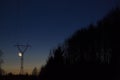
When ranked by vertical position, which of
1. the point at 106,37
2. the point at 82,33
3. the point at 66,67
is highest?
the point at 82,33

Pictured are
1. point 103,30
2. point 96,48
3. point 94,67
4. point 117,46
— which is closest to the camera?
point 94,67

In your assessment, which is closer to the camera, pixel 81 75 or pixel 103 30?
pixel 81 75

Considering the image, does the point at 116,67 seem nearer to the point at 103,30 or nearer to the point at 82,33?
the point at 103,30

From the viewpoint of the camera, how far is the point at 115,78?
32844mm

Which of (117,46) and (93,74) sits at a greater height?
(117,46)

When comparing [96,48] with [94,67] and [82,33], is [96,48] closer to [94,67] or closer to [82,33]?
[82,33]

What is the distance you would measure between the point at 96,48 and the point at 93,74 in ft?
70.5

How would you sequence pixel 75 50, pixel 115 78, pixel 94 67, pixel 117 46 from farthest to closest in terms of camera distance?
pixel 75 50, pixel 117 46, pixel 94 67, pixel 115 78

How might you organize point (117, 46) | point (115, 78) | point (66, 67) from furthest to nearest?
point (66, 67)
point (117, 46)
point (115, 78)

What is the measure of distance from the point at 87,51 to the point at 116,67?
23.0 metres

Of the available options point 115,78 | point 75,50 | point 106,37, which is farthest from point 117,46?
point 75,50

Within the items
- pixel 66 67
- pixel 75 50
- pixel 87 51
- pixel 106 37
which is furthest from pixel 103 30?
pixel 75 50

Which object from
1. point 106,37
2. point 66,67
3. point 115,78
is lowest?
point 115,78

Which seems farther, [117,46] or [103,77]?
[117,46]
